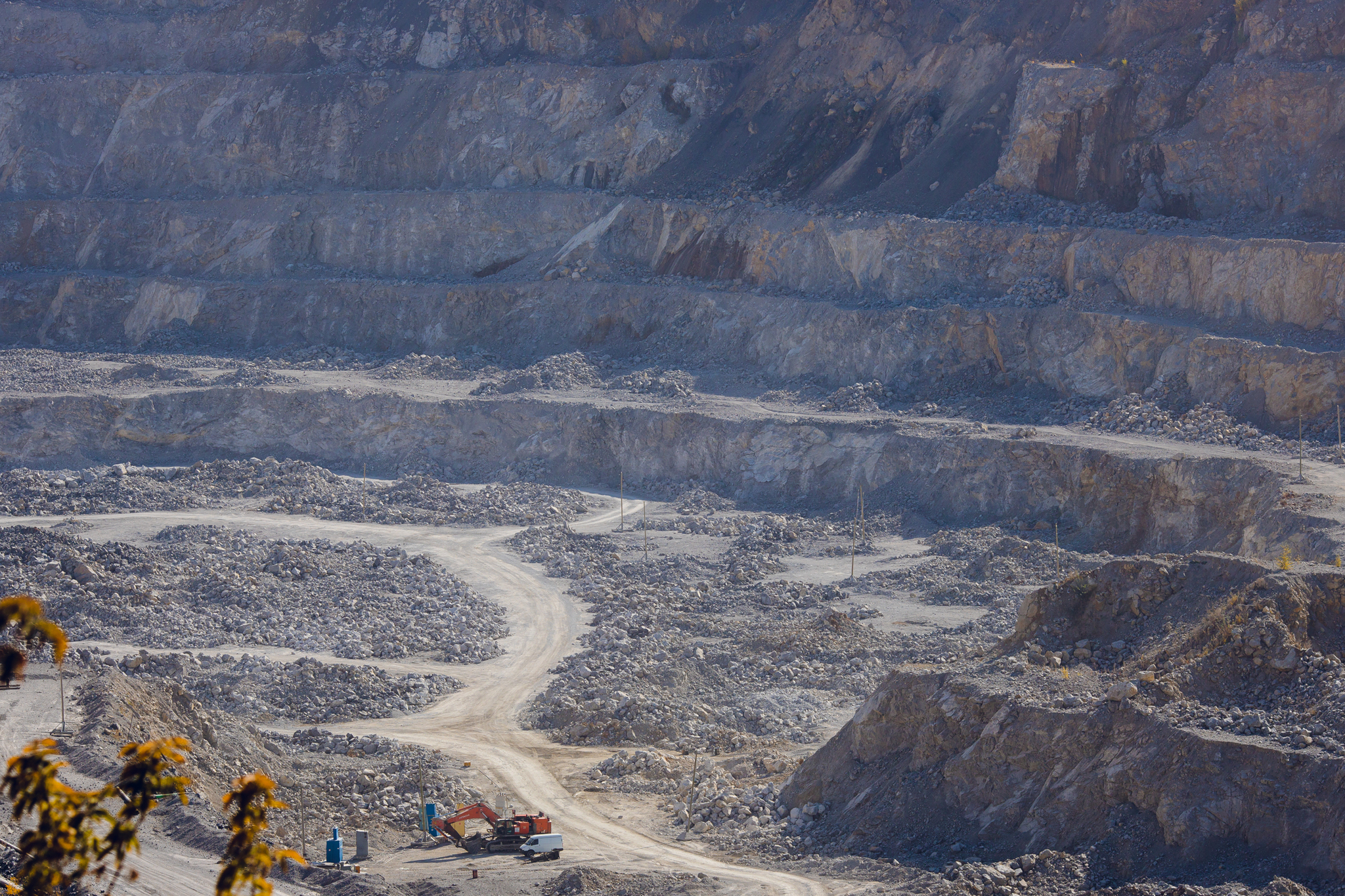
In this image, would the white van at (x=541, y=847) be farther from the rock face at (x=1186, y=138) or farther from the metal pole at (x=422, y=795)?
the rock face at (x=1186, y=138)

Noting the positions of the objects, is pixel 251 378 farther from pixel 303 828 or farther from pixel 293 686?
pixel 303 828

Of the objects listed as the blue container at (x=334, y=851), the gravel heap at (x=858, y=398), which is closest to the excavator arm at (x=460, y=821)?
the blue container at (x=334, y=851)

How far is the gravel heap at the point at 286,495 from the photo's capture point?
119ft

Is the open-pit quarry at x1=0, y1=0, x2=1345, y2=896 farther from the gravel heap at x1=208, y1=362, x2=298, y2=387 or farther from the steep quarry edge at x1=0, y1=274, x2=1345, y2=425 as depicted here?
the gravel heap at x1=208, y1=362, x2=298, y2=387

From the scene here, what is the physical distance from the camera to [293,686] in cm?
2248

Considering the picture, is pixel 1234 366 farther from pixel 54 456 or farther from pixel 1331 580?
pixel 54 456

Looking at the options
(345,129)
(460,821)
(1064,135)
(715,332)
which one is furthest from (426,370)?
(460,821)

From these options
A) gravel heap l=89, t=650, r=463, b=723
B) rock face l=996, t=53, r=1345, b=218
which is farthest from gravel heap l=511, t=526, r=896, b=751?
rock face l=996, t=53, r=1345, b=218

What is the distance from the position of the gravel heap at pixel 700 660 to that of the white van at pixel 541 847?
470 centimetres

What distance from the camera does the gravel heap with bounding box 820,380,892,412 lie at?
3788cm

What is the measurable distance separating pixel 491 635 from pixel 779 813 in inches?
449

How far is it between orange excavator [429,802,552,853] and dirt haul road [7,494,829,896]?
56 cm

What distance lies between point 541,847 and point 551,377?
1104 inches

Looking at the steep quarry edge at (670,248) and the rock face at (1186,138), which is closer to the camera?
the steep quarry edge at (670,248)
